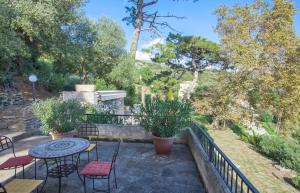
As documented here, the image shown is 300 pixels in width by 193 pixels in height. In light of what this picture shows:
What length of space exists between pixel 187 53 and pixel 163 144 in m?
16.1

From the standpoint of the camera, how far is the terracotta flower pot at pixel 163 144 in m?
5.45

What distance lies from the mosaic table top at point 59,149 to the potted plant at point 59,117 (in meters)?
1.83

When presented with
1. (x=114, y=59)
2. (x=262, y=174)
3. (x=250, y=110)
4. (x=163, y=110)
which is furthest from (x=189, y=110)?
(x=114, y=59)

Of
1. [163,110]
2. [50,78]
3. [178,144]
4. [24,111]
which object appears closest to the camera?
[163,110]

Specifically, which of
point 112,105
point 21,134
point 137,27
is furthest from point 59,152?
point 137,27

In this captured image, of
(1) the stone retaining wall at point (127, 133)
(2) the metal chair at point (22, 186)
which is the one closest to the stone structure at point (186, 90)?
(1) the stone retaining wall at point (127, 133)

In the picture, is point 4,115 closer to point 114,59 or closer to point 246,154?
point 114,59

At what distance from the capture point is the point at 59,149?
12.1 ft

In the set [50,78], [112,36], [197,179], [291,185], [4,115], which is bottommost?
[291,185]

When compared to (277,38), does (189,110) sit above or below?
below

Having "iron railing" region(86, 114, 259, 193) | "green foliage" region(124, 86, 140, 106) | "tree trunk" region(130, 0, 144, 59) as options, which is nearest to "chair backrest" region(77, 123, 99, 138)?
"iron railing" region(86, 114, 259, 193)

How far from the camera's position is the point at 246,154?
10891 mm

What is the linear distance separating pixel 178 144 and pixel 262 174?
4.16 metres

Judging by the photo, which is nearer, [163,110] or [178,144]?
[163,110]
